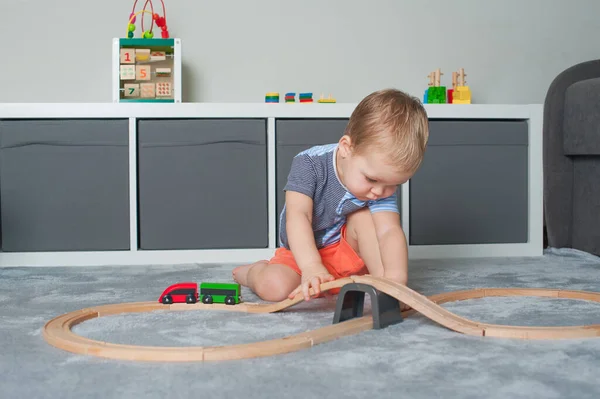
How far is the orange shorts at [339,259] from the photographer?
1.47 metres

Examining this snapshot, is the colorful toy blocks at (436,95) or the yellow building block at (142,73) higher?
the yellow building block at (142,73)

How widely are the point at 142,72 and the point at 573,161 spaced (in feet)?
4.48

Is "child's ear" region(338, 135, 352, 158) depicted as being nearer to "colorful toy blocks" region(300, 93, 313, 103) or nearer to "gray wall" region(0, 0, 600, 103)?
"colorful toy blocks" region(300, 93, 313, 103)

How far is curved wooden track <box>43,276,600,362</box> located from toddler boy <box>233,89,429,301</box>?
100mm

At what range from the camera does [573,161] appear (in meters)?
2.20

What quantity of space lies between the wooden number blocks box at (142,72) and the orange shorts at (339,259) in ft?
2.97

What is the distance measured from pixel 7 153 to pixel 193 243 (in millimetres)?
595

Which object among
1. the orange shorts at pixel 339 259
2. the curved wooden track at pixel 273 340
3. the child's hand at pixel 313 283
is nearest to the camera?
the curved wooden track at pixel 273 340

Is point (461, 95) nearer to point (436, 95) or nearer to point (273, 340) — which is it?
point (436, 95)

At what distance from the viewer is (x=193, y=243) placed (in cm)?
213

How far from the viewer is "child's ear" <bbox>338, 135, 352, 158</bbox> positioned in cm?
125

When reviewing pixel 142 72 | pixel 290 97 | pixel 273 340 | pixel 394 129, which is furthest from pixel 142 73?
pixel 273 340

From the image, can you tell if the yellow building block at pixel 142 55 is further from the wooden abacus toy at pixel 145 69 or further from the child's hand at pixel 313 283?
the child's hand at pixel 313 283

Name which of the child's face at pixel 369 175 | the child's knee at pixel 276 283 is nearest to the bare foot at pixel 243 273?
the child's knee at pixel 276 283
